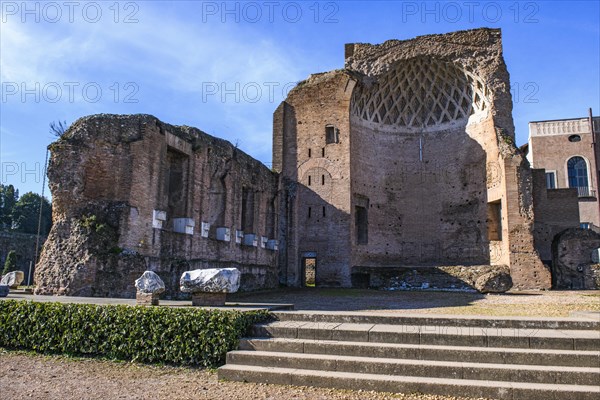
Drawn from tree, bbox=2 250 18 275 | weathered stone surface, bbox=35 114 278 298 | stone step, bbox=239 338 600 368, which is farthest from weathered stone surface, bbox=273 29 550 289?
stone step, bbox=239 338 600 368

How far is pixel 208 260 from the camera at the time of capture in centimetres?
1719

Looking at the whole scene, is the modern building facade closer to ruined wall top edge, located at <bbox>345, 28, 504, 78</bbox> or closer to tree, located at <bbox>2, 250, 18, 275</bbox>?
ruined wall top edge, located at <bbox>345, 28, 504, 78</bbox>

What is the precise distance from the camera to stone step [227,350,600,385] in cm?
563

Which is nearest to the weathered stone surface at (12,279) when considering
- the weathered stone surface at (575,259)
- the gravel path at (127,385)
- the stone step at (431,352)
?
the gravel path at (127,385)

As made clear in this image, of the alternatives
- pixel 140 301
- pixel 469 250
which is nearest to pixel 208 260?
pixel 140 301

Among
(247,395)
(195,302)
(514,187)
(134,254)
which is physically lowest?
(247,395)

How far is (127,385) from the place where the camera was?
20.5ft

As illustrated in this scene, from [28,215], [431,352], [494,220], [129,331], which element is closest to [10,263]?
[129,331]

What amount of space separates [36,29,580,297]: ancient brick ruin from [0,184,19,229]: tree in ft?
133

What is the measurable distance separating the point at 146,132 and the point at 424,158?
19.6 meters

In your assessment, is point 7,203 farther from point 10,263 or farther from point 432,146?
point 432,146

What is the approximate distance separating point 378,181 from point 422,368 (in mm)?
23516

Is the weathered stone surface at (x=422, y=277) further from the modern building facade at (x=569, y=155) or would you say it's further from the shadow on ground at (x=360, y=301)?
the modern building facade at (x=569, y=155)

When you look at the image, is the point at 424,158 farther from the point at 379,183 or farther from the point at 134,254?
the point at 134,254
